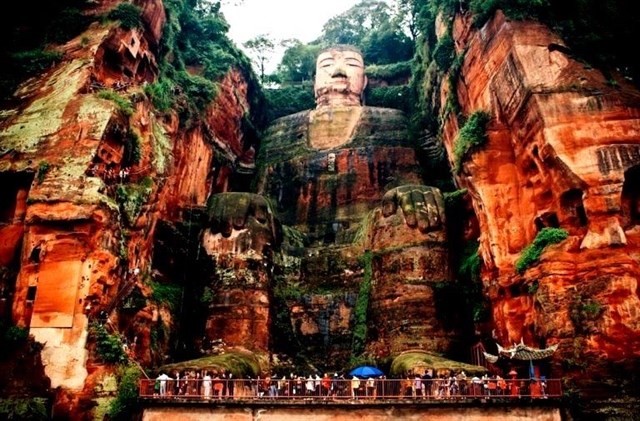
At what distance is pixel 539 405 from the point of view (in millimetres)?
18562

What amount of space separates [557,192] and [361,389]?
989 centimetres

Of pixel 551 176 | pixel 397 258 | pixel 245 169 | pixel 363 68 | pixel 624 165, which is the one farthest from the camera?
pixel 363 68

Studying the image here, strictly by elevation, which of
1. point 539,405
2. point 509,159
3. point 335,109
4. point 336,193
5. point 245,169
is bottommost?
point 539,405

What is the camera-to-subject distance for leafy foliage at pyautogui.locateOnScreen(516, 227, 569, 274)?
21547 millimetres

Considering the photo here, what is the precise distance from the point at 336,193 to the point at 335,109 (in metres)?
7.40

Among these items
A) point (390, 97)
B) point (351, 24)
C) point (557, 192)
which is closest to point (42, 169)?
point (557, 192)

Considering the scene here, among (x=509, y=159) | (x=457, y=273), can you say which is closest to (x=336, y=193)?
(x=457, y=273)

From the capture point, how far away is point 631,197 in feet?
70.5

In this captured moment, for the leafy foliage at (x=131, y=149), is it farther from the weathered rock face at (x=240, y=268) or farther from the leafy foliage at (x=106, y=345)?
the leafy foliage at (x=106, y=345)

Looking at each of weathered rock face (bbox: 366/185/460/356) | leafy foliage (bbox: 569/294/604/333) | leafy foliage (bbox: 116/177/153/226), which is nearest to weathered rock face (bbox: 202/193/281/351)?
leafy foliage (bbox: 116/177/153/226)

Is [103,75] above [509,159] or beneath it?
above

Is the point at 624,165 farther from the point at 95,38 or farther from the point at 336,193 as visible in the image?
the point at 95,38

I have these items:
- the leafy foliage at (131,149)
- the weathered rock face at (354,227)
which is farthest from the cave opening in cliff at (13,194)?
the weathered rock face at (354,227)

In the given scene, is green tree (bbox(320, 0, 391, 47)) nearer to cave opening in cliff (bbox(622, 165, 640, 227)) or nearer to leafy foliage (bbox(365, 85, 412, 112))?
leafy foliage (bbox(365, 85, 412, 112))
